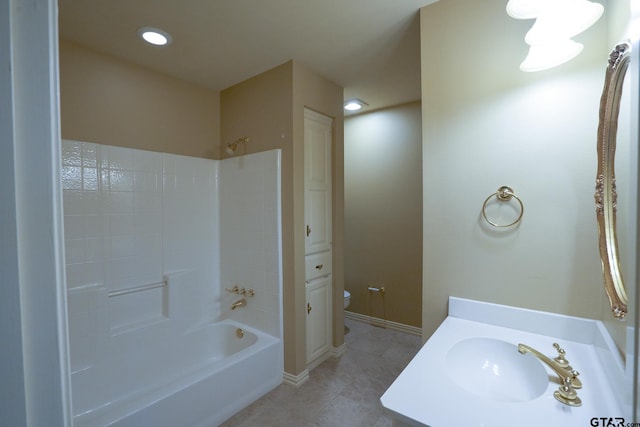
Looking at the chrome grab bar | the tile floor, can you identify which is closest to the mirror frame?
the tile floor

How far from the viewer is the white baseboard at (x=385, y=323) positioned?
3078 mm

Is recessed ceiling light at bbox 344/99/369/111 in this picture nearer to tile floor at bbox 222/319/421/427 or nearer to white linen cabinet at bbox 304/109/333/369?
white linen cabinet at bbox 304/109/333/369

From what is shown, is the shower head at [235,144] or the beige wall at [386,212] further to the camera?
the beige wall at [386,212]

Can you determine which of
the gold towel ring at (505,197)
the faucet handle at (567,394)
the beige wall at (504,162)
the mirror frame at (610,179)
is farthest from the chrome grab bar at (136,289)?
the mirror frame at (610,179)

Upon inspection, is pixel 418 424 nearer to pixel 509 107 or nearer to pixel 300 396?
pixel 509 107

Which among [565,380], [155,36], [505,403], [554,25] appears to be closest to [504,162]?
[554,25]

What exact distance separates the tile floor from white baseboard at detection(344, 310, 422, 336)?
202mm

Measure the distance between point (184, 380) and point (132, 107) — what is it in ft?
6.53

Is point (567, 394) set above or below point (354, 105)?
below

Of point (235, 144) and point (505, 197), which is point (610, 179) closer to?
point (505, 197)

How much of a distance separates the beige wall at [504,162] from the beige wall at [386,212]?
157 cm

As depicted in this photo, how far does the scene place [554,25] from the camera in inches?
41.9

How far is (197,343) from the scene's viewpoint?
2.44m

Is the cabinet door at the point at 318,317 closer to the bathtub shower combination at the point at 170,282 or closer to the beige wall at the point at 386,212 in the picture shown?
the bathtub shower combination at the point at 170,282
